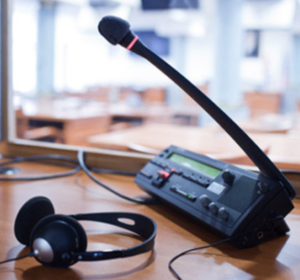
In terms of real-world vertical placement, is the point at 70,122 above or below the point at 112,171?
below

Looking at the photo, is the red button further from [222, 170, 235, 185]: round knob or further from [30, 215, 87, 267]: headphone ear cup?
[30, 215, 87, 267]: headphone ear cup

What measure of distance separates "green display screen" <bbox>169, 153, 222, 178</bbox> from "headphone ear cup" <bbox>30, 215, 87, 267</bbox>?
276 mm

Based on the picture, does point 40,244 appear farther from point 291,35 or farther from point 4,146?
point 291,35

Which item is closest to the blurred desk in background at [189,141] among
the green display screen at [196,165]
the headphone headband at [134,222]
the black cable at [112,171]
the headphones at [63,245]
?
the black cable at [112,171]

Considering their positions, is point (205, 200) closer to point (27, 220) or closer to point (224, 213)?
point (224, 213)

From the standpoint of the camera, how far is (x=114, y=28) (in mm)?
630

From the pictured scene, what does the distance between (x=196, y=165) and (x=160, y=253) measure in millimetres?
233

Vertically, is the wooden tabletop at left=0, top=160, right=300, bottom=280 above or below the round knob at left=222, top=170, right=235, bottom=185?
below

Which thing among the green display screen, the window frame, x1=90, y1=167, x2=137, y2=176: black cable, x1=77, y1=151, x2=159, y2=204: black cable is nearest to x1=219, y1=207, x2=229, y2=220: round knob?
the green display screen

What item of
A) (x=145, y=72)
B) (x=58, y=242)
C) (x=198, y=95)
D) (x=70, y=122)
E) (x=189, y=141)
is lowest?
(x=70, y=122)

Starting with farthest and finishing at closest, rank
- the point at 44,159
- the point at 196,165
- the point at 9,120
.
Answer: the point at 9,120 < the point at 44,159 < the point at 196,165

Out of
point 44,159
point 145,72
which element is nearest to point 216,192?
point 44,159

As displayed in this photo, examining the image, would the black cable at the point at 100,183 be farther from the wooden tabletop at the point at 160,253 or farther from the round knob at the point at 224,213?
the round knob at the point at 224,213

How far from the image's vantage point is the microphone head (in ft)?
2.06
